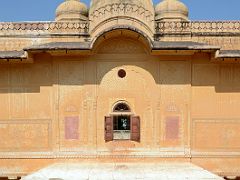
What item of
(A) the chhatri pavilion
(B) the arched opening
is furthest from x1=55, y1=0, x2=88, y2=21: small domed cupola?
(B) the arched opening

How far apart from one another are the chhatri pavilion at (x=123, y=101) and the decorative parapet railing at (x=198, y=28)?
34 millimetres

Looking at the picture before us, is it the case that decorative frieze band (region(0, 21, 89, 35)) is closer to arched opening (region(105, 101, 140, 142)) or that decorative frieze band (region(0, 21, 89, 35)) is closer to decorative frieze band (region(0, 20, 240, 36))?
decorative frieze band (region(0, 20, 240, 36))

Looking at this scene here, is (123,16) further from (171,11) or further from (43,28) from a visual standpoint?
(43,28)

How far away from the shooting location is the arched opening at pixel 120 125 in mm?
10352

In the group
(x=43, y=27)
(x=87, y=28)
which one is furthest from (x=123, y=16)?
(x=43, y=27)

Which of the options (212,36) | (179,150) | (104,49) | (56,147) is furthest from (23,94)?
(212,36)

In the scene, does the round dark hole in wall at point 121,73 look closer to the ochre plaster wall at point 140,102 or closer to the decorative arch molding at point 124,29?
the ochre plaster wall at point 140,102

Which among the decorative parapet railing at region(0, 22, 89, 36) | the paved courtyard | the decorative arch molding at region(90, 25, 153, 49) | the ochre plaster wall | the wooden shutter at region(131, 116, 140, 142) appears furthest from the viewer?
the decorative parapet railing at region(0, 22, 89, 36)

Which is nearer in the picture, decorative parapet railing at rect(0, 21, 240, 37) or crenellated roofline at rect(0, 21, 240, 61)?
crenellated roofline at rect(0, 21, 240, 61)

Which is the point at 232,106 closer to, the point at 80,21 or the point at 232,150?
the point at 232,150

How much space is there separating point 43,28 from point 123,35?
106 inches

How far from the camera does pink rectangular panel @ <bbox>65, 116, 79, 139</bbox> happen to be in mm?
10516

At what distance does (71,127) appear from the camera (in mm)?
10531

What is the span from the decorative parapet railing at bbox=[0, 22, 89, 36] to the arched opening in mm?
2748
